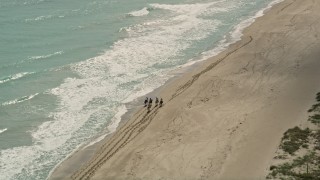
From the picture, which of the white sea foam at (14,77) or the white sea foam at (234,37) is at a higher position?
the white sea foam at (14,77)

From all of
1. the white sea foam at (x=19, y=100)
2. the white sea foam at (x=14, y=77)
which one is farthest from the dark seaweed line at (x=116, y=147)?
the white sea foam at (x=14, y=77)

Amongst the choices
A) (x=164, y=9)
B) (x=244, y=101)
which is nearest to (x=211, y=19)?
(x=164, y=9)

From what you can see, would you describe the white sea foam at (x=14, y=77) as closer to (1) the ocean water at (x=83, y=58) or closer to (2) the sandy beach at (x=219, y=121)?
(1) the ocean water at (x=83, y=58)

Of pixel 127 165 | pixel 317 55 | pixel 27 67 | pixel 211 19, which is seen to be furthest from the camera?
pixel 211 19

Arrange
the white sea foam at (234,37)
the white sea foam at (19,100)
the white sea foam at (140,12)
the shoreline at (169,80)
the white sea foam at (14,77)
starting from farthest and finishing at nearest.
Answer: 1. the white sea foam at (140,12)
2. the white sea foam at (234,37)
3. the white sea foam at (14,77)
4. the white sea foam at (19,100)
5. the shoreline at (169,80)

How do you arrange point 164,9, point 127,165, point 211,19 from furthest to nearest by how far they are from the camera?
point 164,9 → point 211,19 → point 127,165

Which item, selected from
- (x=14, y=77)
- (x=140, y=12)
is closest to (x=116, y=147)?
(x=14, y=77)

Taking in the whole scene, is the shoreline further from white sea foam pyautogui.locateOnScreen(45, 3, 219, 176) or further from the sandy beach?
white sea foam pyautogui.locateOnScreen(45, 3, 219, 176)

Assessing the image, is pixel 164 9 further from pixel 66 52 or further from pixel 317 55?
pixel 317 55
